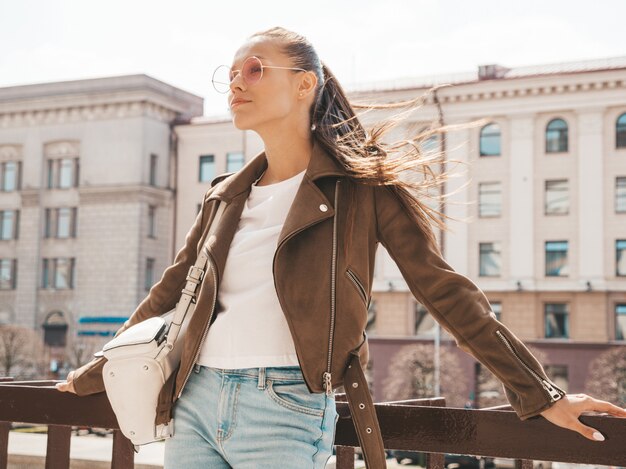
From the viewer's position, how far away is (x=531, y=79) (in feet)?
120

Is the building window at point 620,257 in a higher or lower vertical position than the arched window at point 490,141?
lower

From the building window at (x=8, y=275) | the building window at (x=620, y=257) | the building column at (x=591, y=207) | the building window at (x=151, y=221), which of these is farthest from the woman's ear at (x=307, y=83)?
the building window at (x=8, y=275)

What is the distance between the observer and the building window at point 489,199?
3694cm

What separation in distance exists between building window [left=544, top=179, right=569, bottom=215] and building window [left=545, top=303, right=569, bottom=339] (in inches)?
141

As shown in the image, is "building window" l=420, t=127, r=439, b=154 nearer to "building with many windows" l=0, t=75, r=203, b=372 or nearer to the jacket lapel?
the jacket lapel

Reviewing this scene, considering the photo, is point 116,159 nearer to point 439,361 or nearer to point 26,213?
point 26,213

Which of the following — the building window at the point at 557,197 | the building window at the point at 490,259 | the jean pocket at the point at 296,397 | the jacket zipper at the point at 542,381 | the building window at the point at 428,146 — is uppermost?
the building window at the point at 557,197

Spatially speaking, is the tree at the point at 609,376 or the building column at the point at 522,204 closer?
the tree at the point at 609,376

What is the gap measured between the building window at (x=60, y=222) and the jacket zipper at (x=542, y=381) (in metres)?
43.2

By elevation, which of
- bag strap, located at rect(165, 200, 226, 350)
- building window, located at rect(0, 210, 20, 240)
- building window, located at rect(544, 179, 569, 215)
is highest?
building window, located at rect(544, 179, 569, 215)

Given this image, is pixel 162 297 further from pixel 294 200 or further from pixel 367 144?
pixel 367 144

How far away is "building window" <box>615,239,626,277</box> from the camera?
34.9m

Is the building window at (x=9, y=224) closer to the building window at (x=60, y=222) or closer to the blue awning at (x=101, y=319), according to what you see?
the building window at (x=60, y=222)

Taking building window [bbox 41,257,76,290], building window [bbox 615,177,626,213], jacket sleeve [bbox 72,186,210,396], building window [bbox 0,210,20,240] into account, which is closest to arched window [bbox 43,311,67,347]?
building window [bbox 41,257,76,290]
